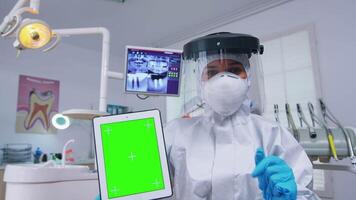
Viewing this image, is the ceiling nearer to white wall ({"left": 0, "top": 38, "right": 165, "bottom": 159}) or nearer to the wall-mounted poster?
white wall ({"left": 0, "top": 38, "right": 165, "bottom": 159})

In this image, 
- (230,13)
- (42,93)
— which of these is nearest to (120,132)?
(230,13)

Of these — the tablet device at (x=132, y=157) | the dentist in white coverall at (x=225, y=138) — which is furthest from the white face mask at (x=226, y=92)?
the tablet device at (x=132, y=157)

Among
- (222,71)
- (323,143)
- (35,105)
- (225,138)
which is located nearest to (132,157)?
(225,138)

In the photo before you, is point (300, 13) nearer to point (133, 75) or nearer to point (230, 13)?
point (230, 13)

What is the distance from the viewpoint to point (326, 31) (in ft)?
6.57

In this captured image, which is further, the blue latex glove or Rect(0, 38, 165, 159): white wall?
Rect(0, 38, 165, 159): white wall

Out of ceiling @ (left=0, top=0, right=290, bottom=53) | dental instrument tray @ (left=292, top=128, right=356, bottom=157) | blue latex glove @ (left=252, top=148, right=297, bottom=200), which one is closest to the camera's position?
blue latex glove @ (left=252, top=148, right=297, bottom=200)

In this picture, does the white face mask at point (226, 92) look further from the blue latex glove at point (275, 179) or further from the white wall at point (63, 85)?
the white wall at point (63, 85)

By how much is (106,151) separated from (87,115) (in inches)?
10.8

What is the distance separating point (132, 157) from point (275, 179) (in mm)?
403

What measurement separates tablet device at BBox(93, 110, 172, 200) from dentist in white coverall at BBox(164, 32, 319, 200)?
114 millimetres

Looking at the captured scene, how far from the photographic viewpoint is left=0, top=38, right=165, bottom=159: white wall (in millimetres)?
2604

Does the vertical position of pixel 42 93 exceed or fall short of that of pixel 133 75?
it exceeds it

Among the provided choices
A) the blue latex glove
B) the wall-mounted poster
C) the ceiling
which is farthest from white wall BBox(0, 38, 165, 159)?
the blue latex glove
